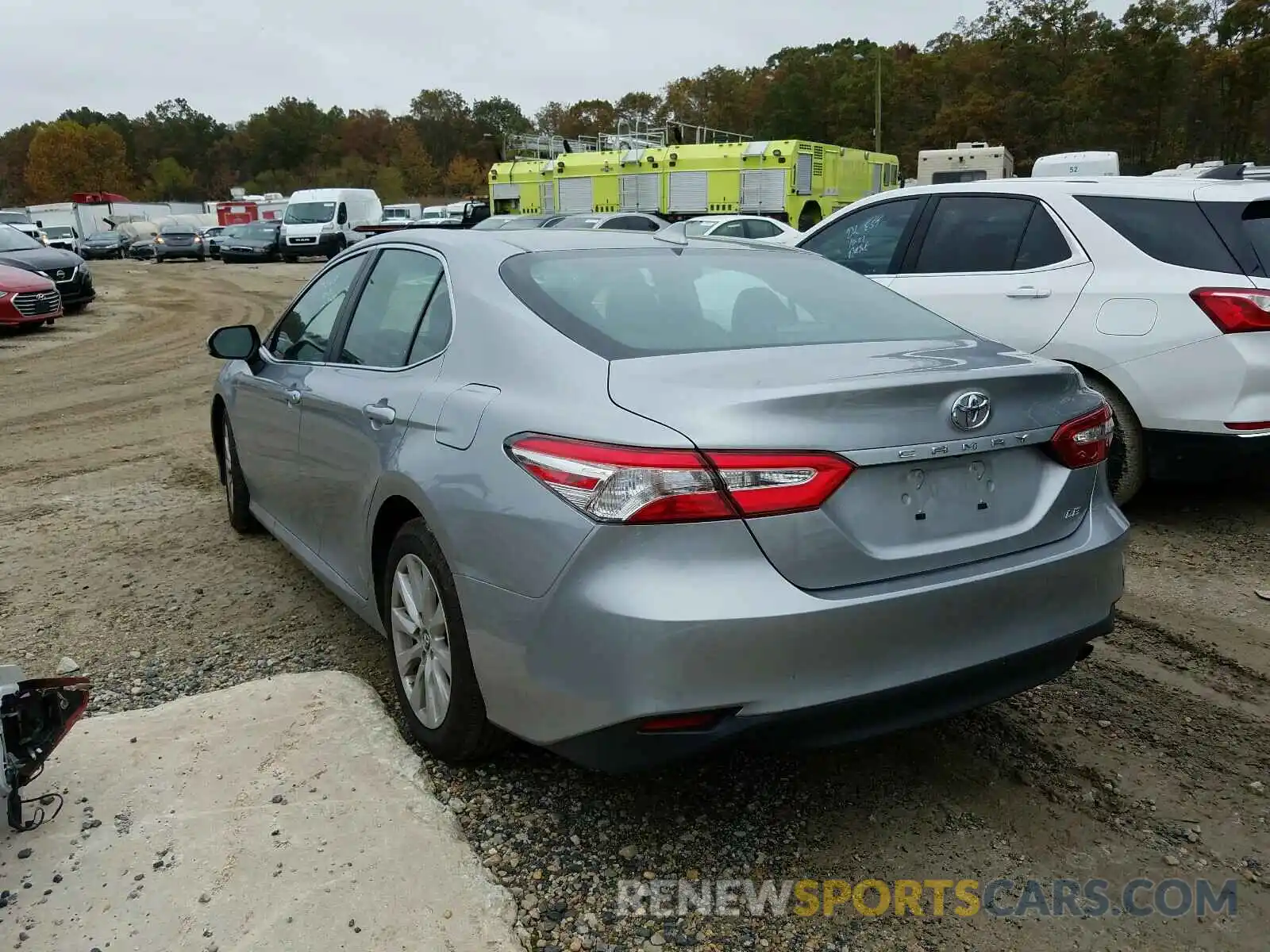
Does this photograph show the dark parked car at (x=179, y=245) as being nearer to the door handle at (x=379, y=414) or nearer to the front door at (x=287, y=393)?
the front door at (x=287, y=393)

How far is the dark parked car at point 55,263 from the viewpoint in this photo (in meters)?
17.5

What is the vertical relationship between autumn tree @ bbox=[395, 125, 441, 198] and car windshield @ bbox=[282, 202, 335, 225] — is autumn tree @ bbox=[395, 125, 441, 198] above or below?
above

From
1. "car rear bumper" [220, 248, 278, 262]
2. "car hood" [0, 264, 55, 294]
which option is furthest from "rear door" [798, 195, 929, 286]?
"car rear bumper" [220, 248, 278, 262]

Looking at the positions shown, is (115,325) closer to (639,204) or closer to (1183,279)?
(639,204)

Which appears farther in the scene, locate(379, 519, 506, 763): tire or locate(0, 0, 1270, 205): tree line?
locate(0, 0, 1270, 205): tree line

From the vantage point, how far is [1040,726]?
10.8 ft

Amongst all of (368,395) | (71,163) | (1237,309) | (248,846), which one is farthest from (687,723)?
(71,163)

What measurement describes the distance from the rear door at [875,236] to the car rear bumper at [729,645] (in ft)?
13.0

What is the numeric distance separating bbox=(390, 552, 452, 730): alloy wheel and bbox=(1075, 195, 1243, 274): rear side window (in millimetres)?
3989

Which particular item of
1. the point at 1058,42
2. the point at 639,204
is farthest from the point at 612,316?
the point at 1058,42

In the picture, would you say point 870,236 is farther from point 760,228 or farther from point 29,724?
point 760,228

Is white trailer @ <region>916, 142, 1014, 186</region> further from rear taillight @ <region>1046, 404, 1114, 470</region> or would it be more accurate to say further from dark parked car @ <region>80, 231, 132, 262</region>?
dark parked car @ <region>80, 231, 132, 262</region>

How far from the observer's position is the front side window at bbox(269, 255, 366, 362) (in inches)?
161

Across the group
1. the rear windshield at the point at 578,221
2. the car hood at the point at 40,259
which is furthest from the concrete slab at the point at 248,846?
the rear windshield at the point at 578,221
